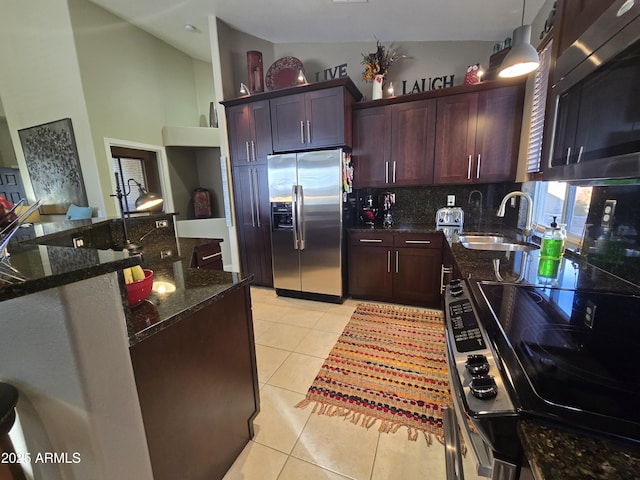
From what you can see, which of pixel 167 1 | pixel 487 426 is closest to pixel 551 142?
pixel 487 426

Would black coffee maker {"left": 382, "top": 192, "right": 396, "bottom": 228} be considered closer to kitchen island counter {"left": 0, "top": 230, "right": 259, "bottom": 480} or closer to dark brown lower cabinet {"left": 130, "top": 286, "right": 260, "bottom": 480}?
dark brown lower cabinet {"left": 130, "top": 286, "right": 260, "bottom": 480}

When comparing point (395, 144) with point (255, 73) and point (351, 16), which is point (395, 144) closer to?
point (351, 16)

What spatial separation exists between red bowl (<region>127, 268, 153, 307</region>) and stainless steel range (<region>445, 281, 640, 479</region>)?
3.60 ft

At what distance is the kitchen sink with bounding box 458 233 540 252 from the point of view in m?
2.00

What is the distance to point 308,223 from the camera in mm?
3004

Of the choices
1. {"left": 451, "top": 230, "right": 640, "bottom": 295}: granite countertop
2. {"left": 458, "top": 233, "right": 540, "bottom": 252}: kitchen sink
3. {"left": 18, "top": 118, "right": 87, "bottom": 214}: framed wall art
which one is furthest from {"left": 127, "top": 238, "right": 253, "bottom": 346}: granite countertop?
{"left": 18, "top": 118, "right": 87, "bottom": 214}: framed wall art

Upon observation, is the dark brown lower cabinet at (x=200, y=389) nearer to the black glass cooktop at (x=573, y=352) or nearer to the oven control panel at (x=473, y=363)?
the oven control panel at (x=473, y=363)

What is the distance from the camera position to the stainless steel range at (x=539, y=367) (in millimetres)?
501

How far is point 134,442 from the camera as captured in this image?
83cm

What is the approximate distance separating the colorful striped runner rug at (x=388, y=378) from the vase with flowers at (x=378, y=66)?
8.07 feet

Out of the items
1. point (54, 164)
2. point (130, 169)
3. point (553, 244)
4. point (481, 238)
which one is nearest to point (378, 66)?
point (481, 238)

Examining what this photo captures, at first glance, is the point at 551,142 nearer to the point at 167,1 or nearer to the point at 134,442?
the point at 134,442

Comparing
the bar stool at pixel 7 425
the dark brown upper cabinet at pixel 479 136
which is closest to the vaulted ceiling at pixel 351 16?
the dark brown upper cabinet at pixel 479 136

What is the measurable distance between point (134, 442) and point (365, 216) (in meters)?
2.76
